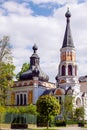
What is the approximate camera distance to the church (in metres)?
95.8

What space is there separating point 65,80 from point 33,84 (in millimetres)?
9439

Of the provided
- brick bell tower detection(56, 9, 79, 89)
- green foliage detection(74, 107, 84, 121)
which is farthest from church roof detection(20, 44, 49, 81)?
green foliage detection(74, 107, 84, 121)

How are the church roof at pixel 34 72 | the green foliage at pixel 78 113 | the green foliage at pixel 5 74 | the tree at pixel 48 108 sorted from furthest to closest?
the church roof at pixel 34 72, the green foliage at pixel 78 113, the tree at pixel 48 108, the green foliage at pixel 5 74

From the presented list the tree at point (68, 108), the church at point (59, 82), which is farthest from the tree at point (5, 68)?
the church at point (59, 82)

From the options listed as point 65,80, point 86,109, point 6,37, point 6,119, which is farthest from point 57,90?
point 6,37

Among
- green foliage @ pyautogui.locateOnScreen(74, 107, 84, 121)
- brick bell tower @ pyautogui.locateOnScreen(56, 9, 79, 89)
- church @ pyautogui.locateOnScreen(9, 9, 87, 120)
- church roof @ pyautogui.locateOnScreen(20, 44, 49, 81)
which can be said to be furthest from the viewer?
church roof @ pyautogui.locateOnScreen(20, 44, 49, 81)

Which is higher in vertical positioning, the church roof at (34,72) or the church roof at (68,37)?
the church roof at (68,37)

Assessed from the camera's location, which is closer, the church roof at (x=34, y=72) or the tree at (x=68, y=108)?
the tree at (x=68, y=108)

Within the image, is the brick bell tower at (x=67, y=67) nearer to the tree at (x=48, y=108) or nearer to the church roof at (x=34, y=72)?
the church roof at (x=34, y=72)

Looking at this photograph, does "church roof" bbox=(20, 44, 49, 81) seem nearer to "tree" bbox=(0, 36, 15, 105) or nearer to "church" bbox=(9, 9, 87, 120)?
"church" bbox=(9, 9, 87, 120)

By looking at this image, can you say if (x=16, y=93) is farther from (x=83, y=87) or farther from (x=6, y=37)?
(x=6, y=37)

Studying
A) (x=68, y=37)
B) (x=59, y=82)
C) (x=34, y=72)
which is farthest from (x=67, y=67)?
(x=34, y=72)

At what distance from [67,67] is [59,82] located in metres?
5.03

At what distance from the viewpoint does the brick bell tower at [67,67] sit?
96.6 m
